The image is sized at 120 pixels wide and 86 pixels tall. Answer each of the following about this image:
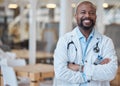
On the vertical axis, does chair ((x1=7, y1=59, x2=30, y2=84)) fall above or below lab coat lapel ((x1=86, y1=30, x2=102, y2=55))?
below

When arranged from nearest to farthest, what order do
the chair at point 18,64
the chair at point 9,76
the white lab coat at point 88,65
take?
1. the white lab coat at point 88,65
2. the chair at point 9,76
3. the chair at point 18,64

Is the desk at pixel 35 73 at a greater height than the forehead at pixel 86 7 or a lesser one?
lesser

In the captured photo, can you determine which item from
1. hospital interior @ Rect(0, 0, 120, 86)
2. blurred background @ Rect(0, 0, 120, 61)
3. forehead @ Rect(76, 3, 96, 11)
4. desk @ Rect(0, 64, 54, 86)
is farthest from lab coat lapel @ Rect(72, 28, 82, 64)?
desk @ Rect(0, 64, 54, 86)

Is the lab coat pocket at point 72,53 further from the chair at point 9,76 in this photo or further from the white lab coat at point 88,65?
the chair at point 9,76

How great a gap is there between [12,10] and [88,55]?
845 centimetres

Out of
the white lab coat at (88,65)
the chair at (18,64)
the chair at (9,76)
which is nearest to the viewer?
the white lab coat at (88,65)

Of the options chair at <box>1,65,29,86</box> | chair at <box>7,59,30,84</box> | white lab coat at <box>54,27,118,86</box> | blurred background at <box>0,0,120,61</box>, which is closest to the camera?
white lab coat at <box>54,27,118,86</box>

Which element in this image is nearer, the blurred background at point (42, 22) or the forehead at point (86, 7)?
the forehead at point (86, 7)

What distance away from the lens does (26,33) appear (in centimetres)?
974

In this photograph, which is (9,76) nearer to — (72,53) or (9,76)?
(9,76)

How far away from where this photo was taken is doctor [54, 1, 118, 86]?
86.5 inches

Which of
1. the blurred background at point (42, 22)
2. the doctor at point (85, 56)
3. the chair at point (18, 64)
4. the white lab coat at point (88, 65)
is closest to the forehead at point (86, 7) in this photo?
the doctor at point (85, 56)

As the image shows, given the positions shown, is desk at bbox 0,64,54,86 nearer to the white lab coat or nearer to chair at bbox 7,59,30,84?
chair at bbox 7,59,30,84

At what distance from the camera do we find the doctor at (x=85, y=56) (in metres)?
2.20
